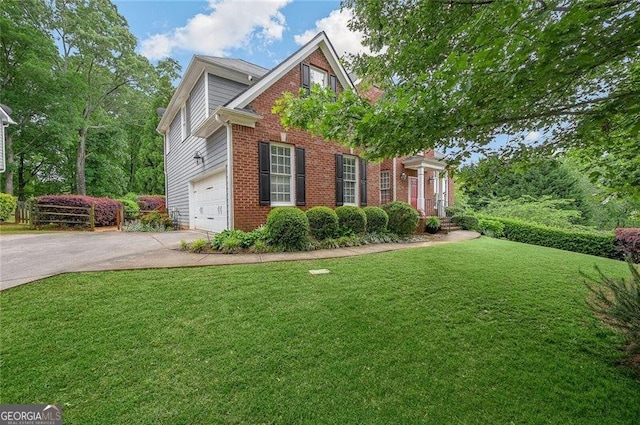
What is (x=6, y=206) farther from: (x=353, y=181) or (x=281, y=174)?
(x=353, y=181)

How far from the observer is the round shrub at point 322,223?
7.18m

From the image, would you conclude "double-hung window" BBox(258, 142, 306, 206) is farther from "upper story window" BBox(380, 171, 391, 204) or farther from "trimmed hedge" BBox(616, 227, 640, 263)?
"trimmed hedge" BBox(616, 227, 640, 263)

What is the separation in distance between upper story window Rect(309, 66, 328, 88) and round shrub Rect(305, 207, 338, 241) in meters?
5.07

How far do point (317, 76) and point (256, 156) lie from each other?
416cm

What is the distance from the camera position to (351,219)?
7.80 m

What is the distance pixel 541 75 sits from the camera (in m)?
1.85

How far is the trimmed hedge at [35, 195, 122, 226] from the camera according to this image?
1084 centimetres

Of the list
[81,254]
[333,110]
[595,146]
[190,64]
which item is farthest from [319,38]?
[81,254]

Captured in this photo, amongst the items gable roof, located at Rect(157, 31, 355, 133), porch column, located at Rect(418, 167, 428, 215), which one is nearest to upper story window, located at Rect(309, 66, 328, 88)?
gable roof, located at Rect(157, 31, 355, 133)

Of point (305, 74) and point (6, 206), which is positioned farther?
point (6, 206)

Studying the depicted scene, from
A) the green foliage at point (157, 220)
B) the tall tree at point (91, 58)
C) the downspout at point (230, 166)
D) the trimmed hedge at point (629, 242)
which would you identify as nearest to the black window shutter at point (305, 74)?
the downspout at point (230, 166)

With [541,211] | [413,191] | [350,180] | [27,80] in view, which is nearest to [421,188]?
[413,191]

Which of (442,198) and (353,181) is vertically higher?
(353,181)

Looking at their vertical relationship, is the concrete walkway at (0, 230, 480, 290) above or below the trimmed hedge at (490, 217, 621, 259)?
above
